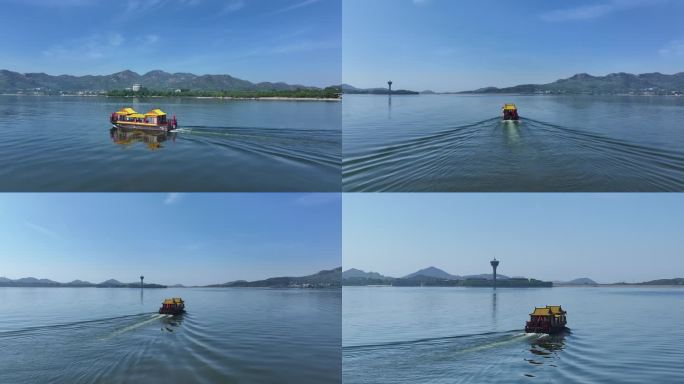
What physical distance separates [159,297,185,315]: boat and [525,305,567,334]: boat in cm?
934

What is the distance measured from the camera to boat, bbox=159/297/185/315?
13719 millimetres

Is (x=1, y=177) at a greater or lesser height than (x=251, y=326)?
greater

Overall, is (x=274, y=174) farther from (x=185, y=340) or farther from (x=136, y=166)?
(x=185, y=340)

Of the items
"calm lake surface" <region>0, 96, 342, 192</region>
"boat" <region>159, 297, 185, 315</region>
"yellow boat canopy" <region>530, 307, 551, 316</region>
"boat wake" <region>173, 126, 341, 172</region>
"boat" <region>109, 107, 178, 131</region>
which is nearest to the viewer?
"calm lake surface" <region>0, 96, 342, 192</region>

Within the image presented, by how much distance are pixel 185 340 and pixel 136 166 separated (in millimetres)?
4443

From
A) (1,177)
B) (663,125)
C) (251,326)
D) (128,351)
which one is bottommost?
(251,326)

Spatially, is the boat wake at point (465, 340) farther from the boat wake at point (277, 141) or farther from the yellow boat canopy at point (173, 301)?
the yellow boat canopy at point (173, 301)

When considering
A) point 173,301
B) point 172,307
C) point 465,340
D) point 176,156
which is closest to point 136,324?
point 172,307

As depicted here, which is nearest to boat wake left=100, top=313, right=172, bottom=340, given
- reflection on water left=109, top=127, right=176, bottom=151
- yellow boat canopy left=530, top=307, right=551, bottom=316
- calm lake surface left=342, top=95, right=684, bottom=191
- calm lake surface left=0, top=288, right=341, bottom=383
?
calm lake surface left=0, top=288, right=341, bottom=383

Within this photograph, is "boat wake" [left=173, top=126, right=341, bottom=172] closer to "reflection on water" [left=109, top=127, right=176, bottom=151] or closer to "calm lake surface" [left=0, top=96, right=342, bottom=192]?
"calm lake surface" [left=0, top=96, right=342, bottom=192]

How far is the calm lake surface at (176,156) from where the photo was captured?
6035 millimetres

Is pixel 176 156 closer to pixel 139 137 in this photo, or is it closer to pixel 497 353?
pixel 139 137

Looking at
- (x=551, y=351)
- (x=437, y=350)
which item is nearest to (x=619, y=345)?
(x=551, y=351)

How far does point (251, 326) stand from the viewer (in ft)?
40.4
